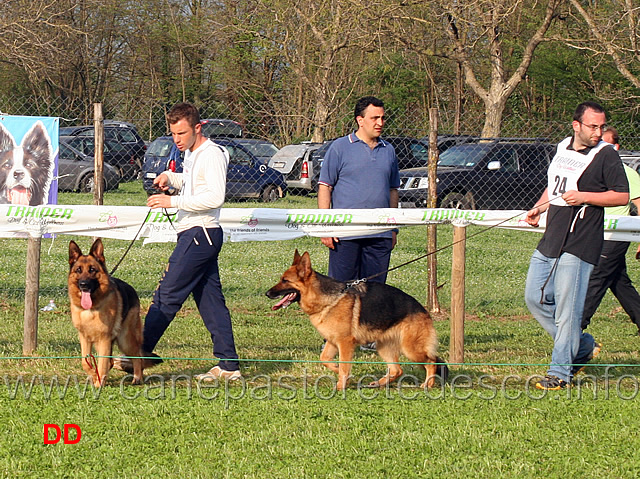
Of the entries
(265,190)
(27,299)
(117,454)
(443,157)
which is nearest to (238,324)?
(27,299)

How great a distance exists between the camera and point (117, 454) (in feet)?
14.2

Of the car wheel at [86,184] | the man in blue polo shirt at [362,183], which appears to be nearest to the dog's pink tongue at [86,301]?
the man in blue polo shirt at [362,183]

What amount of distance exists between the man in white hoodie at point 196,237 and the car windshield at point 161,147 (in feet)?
61.2

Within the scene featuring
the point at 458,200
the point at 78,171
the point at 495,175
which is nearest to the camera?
the point at 458,200

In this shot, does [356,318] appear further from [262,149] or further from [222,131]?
[262,149]

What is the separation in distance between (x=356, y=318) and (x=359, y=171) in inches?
60.1

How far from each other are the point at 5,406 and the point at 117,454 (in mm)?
1232

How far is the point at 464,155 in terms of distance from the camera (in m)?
18.2

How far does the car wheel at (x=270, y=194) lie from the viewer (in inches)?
892

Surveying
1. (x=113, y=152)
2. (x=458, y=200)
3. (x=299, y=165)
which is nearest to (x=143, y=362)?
(x=458, y=200)

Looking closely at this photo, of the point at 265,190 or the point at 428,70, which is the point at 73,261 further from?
the point at 428,70

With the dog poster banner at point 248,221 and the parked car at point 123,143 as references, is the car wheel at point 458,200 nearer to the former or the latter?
the dog poster banner at point 248,221

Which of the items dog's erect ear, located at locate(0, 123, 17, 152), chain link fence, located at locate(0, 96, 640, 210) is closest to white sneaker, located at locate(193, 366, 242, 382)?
dog's erect ear, located at locate(0, 123, 17, 152)

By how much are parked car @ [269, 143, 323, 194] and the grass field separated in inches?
631
